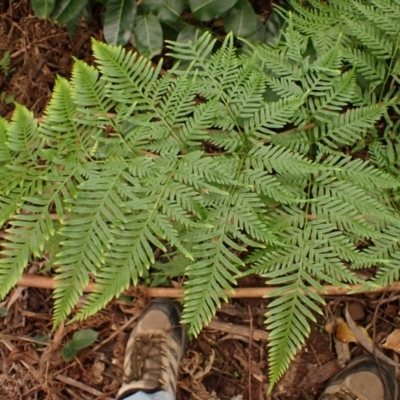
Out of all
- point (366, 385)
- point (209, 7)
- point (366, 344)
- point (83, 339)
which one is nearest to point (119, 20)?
point (209, 7)

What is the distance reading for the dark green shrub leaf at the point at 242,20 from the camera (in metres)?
2.06

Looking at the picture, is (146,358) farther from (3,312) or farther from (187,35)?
(187,35)

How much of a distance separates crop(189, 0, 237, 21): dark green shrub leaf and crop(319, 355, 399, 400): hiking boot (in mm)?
1746

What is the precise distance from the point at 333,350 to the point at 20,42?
2399 millimetres

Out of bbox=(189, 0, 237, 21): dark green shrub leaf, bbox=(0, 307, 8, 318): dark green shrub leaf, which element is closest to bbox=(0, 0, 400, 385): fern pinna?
bbox=(189, 0, 237, 21): dark green shrub leaf

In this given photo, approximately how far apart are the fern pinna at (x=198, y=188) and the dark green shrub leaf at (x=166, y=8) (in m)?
0.34

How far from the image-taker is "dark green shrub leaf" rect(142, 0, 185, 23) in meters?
2.02

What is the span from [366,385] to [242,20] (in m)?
1.78

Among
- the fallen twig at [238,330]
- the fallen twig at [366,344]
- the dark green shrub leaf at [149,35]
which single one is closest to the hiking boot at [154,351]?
the fallen twig at [238,330]

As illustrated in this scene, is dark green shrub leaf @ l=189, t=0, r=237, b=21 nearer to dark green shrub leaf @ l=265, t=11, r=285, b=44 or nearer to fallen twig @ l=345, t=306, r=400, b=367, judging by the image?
dark green shrub leaf @ l=265, t=11, r=285, b=44

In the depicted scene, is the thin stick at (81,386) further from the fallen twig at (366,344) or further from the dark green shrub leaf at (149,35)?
the dark green shrub leaf at (149,35)

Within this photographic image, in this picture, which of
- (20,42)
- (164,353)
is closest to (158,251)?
(164,353)

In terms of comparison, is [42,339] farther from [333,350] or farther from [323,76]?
[323,76]

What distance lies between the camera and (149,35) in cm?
208
